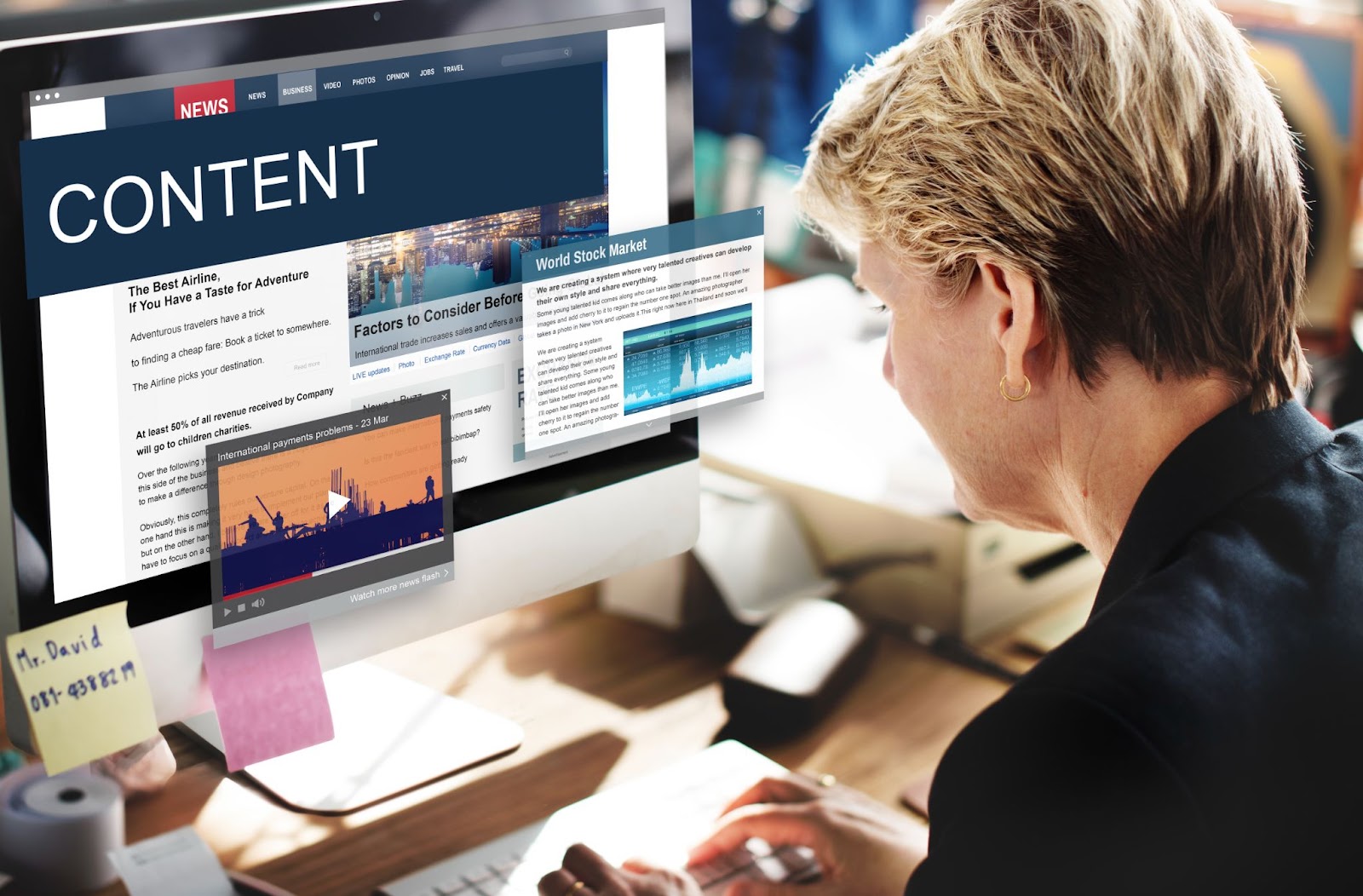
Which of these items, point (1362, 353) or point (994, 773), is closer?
point (994, 773)

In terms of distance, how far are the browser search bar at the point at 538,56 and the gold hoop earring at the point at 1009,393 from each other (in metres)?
0.33

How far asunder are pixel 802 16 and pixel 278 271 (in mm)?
1179

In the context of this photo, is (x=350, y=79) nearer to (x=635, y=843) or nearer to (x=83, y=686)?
(x=83, y=686)

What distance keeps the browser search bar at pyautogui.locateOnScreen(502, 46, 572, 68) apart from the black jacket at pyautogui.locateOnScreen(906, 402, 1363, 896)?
1.51 feet

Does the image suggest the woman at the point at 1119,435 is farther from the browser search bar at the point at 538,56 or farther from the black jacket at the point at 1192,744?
the browser search bar at the point at 538,56

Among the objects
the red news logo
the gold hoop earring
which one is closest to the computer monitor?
the red news logo

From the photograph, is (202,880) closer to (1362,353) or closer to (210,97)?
(210,97)

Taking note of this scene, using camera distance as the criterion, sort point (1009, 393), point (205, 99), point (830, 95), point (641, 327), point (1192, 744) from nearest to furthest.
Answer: point (1192, 744)
point (205, 99)
point (1009, 393)
point (641, 327)
point (830, 95)

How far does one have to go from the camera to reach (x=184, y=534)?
2.51 feet

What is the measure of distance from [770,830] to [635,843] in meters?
0.09

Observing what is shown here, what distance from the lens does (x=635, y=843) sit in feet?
3.01

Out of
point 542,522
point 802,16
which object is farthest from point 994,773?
point 802,16

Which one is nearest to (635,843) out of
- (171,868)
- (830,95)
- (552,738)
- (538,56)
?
(552,738)

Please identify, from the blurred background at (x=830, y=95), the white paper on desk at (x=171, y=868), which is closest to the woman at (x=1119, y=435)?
the white paper on desk at (x=171, y=868)
